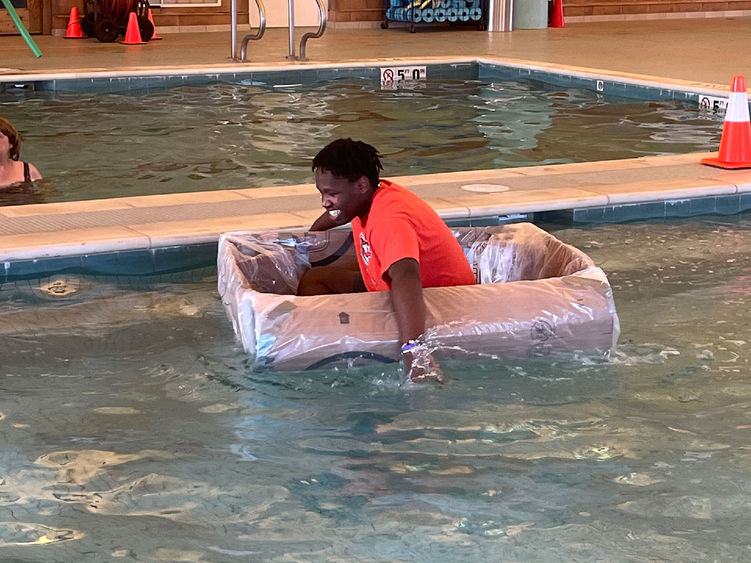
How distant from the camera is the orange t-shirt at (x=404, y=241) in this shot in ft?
11.6

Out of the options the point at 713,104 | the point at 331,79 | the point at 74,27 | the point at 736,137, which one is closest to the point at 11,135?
the point at 736,137

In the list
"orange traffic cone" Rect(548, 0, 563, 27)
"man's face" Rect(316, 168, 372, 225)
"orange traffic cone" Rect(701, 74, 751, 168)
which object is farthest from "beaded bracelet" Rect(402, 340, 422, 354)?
"orange traffic cone" Rect(548, 0, 563, 27)

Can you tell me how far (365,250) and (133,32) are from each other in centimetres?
1123

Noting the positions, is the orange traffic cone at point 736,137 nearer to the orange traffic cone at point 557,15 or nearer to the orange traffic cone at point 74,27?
the orange traffic cone at point 74,27

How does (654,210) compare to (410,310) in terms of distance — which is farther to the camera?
(654,210)

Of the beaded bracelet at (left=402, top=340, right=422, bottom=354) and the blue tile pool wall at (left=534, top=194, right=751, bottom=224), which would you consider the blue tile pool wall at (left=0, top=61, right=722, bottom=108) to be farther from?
the beaded bracelet at (left=402, top=340, right=422, bottom=354)

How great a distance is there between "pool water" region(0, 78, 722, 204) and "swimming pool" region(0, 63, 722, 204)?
0.04 feet

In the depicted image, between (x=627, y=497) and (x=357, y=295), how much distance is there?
3.83 ft

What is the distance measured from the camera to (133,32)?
1424 cm

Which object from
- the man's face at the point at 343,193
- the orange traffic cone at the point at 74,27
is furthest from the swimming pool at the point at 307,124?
the orange traffic cone at the point at 74,27

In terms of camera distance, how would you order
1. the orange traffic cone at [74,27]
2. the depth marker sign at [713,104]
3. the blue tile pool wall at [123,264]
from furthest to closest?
the orange traffic cone at [74,27]
the depth marker sign at [713,104]
the blue tile pool wall at [123,264]

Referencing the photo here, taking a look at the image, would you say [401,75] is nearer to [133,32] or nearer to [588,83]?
[588,83]

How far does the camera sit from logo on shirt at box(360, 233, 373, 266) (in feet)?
12.3

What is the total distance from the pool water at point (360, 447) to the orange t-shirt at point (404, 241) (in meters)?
0.34
